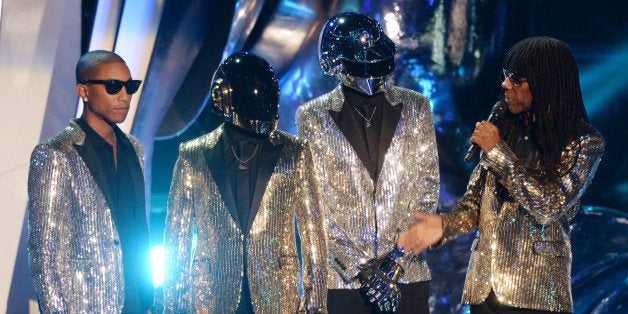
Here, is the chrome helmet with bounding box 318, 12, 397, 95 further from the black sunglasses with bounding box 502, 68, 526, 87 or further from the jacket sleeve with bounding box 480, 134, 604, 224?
the jacket sleeve with bounding box 480, 134, 604, 224

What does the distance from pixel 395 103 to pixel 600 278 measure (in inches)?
81.8

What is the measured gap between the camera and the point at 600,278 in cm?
476

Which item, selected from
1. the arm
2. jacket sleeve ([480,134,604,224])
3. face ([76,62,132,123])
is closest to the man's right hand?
the arm

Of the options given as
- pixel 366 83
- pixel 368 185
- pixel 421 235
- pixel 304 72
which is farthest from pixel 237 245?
pixel 304 72

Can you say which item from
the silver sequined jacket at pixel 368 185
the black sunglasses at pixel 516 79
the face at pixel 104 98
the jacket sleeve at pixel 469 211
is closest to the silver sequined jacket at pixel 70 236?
the face at pixel 104 98

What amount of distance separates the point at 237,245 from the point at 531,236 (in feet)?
3.63

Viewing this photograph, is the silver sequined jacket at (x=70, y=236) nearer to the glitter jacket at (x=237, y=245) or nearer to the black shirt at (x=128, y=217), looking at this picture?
the black shirt at (x=128, y=217)

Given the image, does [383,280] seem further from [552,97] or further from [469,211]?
[552,97]

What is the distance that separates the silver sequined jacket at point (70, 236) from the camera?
3.05m

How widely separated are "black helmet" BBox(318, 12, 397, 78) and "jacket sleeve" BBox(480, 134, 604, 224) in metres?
0.67

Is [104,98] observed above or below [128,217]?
above

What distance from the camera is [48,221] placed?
3072 millimetres

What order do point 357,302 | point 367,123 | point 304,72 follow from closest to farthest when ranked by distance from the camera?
point 357,302
point 367,123
point 304,72

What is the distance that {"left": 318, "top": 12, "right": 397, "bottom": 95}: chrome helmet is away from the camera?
341 cm
